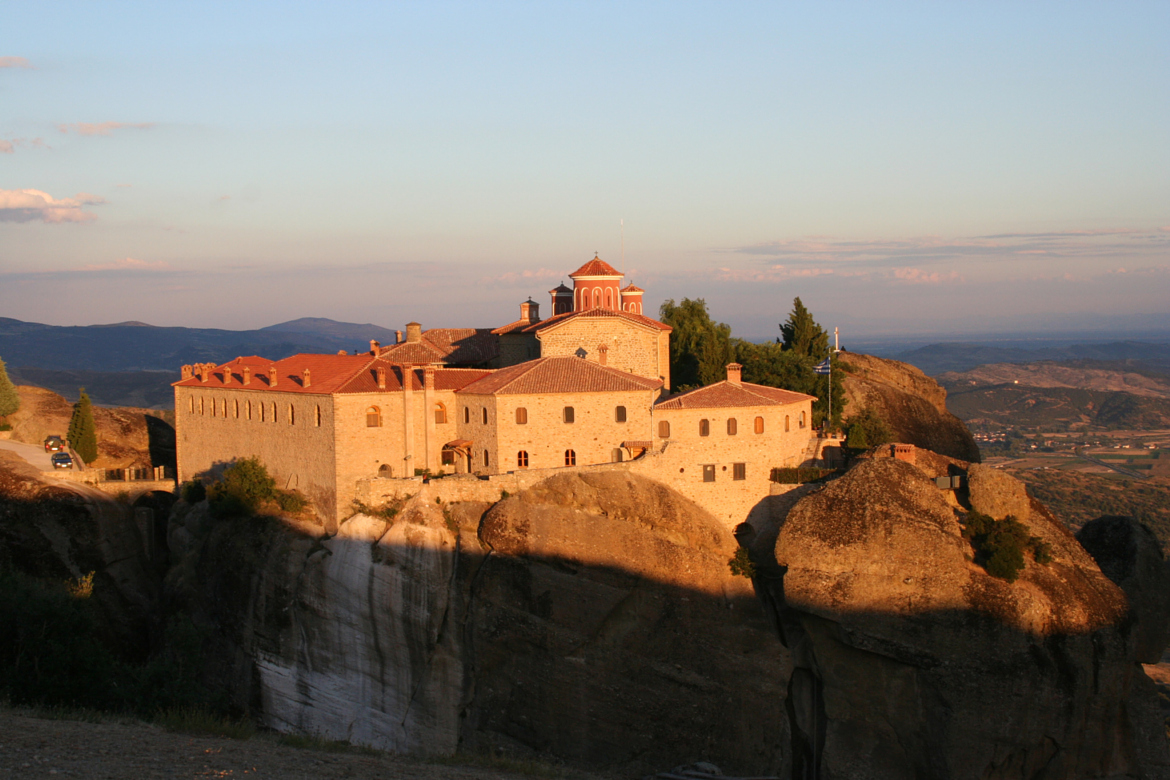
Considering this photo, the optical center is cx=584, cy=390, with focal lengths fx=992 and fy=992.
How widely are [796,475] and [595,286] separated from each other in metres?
18.1

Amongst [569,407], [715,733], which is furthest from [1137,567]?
[569,407]

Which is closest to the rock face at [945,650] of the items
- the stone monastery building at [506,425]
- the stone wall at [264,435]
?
the stone monastery building at [506,425]

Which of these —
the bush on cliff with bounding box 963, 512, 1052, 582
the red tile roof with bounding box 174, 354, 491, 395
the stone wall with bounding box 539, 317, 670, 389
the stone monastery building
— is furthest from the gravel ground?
the stone wall with bounding box 539, 317, 670, 389

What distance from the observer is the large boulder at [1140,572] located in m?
41.0

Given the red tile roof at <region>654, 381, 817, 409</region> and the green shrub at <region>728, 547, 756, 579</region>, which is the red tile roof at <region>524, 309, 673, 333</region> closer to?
the red tile roof at <region>654, 381, 817, 409</region>

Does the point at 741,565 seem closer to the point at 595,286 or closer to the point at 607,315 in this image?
the point at 607,315

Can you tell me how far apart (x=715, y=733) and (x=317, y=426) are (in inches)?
829

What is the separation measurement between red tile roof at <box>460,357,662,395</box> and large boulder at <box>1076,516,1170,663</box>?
21.0 metres

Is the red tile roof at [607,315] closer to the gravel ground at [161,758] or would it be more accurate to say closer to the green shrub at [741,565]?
the green shrub at [741,565]

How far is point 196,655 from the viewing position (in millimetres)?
33781

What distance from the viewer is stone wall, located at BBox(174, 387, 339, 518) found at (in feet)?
142

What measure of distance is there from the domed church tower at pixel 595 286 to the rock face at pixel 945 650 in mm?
20164

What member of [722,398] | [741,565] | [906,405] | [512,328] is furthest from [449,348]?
[906,405]

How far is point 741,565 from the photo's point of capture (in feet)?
134
